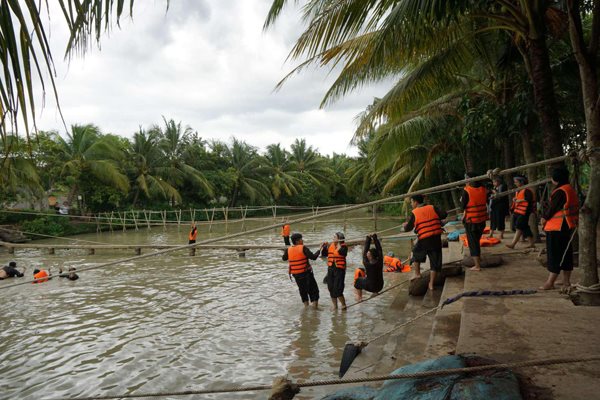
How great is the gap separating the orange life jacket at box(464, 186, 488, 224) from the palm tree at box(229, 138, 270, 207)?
28167mm

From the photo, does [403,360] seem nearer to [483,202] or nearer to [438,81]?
[483,202]

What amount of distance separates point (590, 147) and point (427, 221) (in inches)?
106

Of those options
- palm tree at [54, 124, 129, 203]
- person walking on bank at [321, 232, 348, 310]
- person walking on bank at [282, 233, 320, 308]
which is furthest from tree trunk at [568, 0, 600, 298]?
palm tree at [54, 124, 129, 203]

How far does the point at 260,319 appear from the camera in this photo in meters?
7.72

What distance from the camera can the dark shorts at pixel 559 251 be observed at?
4.25 meters

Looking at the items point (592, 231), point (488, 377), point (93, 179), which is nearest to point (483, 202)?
point (592, 231)

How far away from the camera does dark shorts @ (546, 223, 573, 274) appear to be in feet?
13.9

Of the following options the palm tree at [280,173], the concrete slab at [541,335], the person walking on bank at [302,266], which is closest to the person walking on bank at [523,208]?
the concrete slab at [541,335]

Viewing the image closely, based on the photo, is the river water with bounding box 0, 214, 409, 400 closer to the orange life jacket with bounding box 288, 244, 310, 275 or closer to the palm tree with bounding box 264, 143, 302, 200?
the orange life jacket with bounding box 288, 244, 310, 275

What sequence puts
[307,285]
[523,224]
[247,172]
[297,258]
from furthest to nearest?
[247,172] → [307,285] → [297,258] → [523,224]

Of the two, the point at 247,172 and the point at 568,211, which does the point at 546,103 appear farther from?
the point at 247,172

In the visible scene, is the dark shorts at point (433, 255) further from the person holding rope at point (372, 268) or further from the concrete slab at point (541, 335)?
the concrete slab at point (541, 335)

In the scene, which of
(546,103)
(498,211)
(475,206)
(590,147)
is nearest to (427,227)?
(475,206)

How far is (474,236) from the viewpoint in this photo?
230 inches
